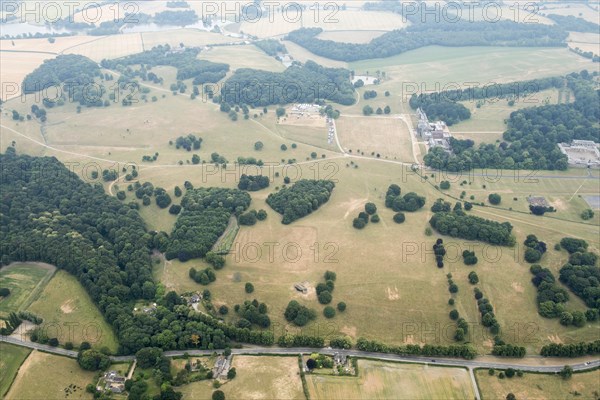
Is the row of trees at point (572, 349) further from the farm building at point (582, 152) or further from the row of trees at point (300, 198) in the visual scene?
the farm building at point (582, 152)

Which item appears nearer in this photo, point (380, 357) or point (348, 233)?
point (380, 357)

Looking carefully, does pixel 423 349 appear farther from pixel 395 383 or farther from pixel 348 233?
pixel 348 233

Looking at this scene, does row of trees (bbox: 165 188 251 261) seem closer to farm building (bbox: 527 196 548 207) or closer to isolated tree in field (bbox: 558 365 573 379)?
farm building (bbox: 527 196 548 207)

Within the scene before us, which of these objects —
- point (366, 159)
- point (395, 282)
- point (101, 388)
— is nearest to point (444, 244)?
point (395, 282)

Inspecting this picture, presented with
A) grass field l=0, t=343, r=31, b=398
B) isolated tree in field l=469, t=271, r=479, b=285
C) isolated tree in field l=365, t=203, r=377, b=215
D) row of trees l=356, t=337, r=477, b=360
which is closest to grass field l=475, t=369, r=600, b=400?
row of trees l=356, t=337, r=477, b=360

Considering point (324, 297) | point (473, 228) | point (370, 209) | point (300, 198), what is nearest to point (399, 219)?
point (370, 209)

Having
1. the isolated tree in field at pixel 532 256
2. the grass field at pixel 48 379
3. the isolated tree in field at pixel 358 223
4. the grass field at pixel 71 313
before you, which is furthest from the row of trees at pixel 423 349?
the grass field at pixel 48 379
